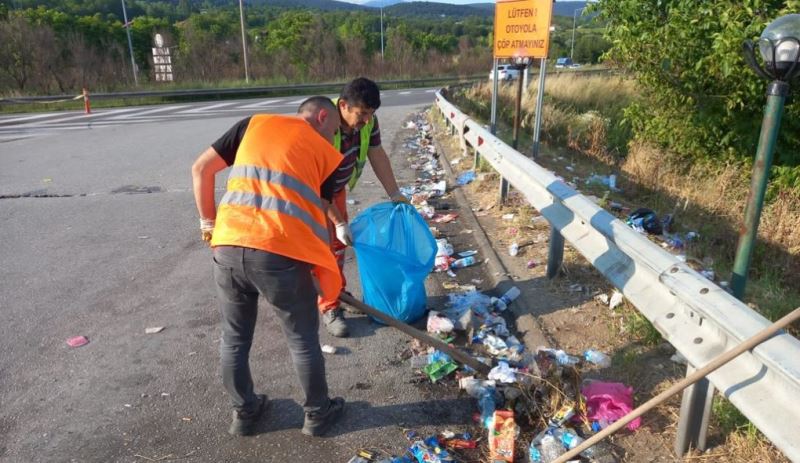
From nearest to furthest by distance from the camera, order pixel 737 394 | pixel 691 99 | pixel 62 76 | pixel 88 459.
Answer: pixel 737 394
pixel 88 459
pixel 691 99
pixel 62 76

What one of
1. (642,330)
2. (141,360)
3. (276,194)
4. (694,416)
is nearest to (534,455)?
(694,416)

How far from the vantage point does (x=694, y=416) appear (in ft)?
7.62

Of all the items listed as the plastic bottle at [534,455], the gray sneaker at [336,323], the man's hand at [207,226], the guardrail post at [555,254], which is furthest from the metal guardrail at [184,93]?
the plastic bottle at [534,455]

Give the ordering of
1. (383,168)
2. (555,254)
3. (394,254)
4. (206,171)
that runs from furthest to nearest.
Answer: (555,254), (383,168), (394,254), (206,171)

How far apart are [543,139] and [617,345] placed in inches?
319

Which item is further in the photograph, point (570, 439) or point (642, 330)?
point (642, 330)

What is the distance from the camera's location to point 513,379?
298cm

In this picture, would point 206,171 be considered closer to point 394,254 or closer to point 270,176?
point 270,176

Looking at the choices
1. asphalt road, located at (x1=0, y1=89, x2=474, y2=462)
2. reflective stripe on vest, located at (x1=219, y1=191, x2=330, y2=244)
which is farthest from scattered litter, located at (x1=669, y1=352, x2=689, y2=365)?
reflective stripe on vest, located at (x1=219, y1=191, x2=330, y2=244)

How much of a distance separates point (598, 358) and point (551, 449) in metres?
0.81

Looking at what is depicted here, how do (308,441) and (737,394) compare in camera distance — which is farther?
(308,441)

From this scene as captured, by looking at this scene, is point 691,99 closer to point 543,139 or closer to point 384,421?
point 543,139

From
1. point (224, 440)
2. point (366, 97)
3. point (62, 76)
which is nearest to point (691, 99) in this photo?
point (366, 97)

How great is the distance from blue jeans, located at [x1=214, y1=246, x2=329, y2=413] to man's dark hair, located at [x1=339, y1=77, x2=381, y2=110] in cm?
108
